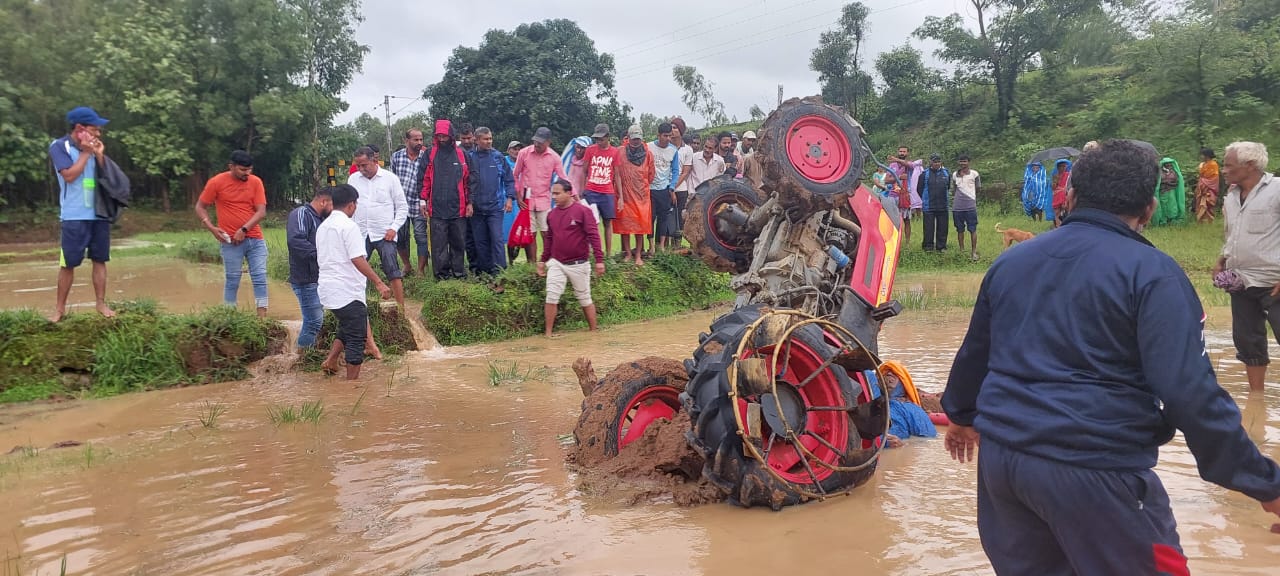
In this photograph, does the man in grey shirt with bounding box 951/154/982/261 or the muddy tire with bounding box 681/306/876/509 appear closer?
the muddy tire with bounding box 681/306/876/509

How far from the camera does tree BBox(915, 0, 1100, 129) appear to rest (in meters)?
25.2

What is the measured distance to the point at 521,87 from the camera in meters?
33.9

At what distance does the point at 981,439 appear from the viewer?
2.54 m

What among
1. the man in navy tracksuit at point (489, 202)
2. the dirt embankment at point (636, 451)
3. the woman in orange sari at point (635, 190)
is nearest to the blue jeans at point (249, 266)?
the man in navy tracksuit at point (489, 202)

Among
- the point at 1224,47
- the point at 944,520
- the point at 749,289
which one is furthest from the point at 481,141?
the point at 1224,47

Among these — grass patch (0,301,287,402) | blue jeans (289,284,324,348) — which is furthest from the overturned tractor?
grass patch (0,301,287,402)

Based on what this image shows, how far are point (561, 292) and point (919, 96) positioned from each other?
24.7 meters

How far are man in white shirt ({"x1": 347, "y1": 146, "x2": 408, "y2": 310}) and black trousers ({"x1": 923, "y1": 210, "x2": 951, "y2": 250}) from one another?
1028cm

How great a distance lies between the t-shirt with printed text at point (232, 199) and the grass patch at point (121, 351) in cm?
92

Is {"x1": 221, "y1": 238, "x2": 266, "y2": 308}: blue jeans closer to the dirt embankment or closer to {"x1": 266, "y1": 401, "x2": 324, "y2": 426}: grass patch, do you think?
{"x1": 266, "y1": 401, "x2": 324, "y2": 426}: grass patch

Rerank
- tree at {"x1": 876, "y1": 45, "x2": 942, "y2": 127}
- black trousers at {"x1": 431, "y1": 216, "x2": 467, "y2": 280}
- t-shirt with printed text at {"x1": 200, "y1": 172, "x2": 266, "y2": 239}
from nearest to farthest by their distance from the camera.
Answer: t-shirt with printed text at {"x1": 200, "y1": 172, "x2": 266, "y2": 239}, black trousers at {"x1": 431, "y1": 216, "x2": 467, "y2": 280}, tree at {"x1": 876, "y1": 45, "x2": 942, "y2": 127}

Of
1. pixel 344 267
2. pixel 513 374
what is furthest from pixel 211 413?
pixel 513 374

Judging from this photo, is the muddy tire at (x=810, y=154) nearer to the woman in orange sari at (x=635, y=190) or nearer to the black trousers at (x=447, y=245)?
the black trousers at (x=447, y=245)

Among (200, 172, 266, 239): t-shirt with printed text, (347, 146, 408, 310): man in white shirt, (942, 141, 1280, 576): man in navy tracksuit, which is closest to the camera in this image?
(942, 141, 1280, 576): man in navy tracksuit
